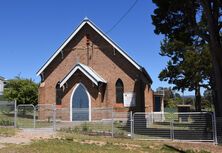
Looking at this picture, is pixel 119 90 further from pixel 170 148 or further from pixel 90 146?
pixel 90 146

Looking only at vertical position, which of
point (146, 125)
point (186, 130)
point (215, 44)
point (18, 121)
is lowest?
point (186, 130)

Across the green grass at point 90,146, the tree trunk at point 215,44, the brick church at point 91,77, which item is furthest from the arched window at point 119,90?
the green grass at point 90,146

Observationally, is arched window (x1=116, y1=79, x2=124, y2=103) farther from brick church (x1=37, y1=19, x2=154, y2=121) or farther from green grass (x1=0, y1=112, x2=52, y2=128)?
green grass (x1=0, y1=112, x2=52, y2=128)

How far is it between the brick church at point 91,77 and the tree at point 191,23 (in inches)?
347

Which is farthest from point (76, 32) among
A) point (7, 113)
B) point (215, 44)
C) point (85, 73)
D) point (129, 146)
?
point (129, 146)

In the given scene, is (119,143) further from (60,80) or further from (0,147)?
(60,80)

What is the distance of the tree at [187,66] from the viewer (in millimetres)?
45188

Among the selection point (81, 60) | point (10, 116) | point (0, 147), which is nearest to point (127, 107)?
point (81, 60)

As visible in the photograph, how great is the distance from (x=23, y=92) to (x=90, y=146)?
3019 cm

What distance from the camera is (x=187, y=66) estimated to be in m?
47.2

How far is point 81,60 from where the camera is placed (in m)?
37.5

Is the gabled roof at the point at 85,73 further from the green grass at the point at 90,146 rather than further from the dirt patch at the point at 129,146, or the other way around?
the dirt patch at the point at 129,146

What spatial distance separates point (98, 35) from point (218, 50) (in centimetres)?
1478

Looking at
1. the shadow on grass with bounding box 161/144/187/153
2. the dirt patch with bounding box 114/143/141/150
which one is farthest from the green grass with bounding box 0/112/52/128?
the shadow on grass with bounding box 161/144/187/153
